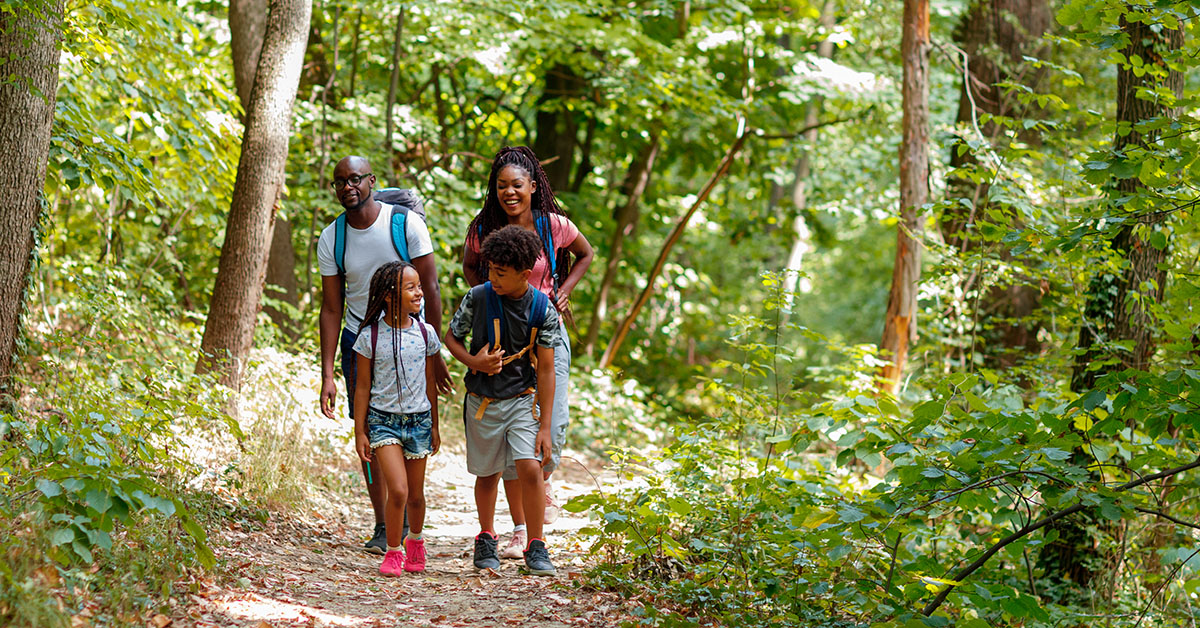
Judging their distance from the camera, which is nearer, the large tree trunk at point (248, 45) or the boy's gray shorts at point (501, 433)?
the boy's gray shorts at point (501, 433)

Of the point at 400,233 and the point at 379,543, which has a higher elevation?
the point at 400,233

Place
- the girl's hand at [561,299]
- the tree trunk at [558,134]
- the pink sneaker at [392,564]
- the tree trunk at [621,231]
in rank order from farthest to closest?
1. the tree trunk at [558,134]
2. the tree trunk at [621,231]
3. the girl's hand at [561,299]
4. the pink sneaker at [392,564]

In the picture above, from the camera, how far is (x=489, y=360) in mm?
4406

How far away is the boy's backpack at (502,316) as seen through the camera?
4.42m

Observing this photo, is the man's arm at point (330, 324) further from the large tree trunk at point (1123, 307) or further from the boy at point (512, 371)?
the large tree trunk at point (1123, 307)

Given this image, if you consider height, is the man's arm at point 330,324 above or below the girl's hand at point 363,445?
above

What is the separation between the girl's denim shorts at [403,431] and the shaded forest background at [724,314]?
814 millimetres

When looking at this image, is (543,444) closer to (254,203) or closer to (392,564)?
(392,564)

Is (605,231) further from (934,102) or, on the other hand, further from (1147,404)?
(1147,404)

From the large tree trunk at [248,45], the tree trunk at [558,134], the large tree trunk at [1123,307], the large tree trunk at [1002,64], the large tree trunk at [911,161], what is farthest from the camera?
the tree trunk at [558,134]

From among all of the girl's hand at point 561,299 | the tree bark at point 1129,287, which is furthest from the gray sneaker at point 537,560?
the tree bark at point 1129,287

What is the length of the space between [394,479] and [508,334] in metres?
0.87

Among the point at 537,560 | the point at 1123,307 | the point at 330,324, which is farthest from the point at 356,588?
the point at 1123,307

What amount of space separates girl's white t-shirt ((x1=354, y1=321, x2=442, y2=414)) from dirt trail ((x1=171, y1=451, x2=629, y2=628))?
0.85 meters
